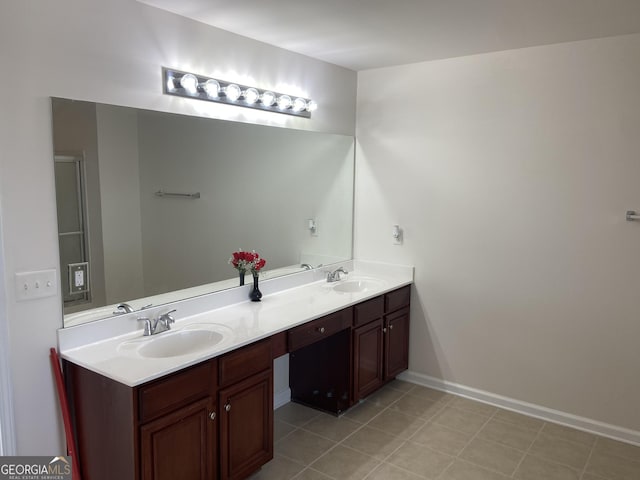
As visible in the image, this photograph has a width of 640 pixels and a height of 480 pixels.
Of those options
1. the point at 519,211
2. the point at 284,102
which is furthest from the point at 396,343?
the point at 284,102

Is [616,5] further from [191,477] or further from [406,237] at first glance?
[191,477]

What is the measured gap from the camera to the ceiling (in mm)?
2326

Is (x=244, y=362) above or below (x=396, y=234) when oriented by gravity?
below

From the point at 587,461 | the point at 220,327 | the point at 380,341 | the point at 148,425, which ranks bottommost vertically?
the point at 587,461

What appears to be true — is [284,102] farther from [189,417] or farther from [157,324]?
[189,417]

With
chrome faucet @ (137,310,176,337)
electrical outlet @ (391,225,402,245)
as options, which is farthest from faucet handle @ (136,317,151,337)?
electrical outlet @ (391,225,402,245)

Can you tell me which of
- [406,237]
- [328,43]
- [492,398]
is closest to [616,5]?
[328,43]

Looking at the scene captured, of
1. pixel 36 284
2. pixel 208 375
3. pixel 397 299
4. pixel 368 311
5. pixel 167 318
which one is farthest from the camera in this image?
pixel 397 299

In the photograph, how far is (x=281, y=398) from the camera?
338 centimetres

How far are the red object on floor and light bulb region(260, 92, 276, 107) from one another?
1751mm

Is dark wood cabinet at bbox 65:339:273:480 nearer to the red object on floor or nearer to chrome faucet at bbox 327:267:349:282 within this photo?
the red object on floor

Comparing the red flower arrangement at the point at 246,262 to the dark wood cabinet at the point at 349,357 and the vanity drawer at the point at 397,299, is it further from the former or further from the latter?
the vanity drawer at the point at 397,299

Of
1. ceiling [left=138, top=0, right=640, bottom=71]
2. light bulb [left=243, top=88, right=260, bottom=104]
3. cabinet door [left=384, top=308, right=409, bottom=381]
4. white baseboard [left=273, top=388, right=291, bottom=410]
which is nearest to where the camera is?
ceiling [left=138, top=0, right=640, bottom=71]

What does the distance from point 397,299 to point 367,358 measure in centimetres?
49
